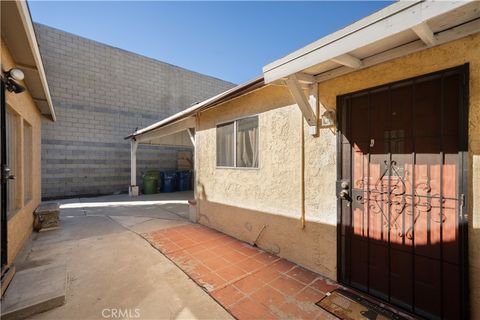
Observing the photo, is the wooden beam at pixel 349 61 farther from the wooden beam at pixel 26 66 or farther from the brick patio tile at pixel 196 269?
the wooden beam at pixel 26 66

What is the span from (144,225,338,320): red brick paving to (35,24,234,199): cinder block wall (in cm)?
794

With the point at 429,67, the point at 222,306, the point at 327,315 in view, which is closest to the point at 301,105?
the point at 429,67

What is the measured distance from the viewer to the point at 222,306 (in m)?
2.46

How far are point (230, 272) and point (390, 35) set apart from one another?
3.36 metres

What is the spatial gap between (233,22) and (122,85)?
7525mm

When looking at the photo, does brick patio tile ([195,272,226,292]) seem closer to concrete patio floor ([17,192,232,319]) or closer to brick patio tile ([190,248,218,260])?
concrete patio floor ([17,192,232,319])

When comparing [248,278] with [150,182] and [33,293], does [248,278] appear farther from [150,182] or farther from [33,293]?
[150,182]

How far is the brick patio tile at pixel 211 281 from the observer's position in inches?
112

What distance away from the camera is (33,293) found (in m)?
2.50

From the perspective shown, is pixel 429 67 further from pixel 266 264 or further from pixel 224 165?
pixel 224 165

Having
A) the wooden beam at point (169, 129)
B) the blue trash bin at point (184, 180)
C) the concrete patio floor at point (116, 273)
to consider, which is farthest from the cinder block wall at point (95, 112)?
the concrete patio floor at point (116, 273)

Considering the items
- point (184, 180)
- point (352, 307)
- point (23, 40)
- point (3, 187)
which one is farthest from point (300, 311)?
point (184, 180)

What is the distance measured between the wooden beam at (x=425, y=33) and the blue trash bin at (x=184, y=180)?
11742 millimetres

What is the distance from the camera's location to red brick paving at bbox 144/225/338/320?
Answer: 7.89 feet
